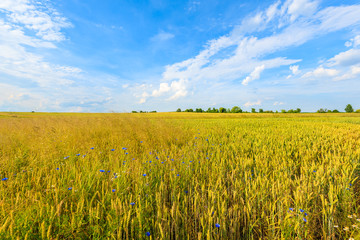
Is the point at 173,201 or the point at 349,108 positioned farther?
the point at 349,108

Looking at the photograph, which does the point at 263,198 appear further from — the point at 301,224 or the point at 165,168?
the point at 165,168

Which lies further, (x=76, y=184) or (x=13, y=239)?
(x=76, y=184)

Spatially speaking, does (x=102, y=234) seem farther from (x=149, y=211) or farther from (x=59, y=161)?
(x=59, y=161)

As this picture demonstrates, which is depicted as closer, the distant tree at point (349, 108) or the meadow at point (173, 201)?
the meadow at point (173, 201)

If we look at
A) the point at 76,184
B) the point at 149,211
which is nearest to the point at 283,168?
the point at 149,211

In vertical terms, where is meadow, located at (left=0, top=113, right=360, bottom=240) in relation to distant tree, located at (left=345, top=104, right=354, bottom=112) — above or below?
below

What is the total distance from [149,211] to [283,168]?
255 cm

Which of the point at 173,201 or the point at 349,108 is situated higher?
the point at 349,108

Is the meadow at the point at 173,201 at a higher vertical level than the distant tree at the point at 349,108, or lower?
lower

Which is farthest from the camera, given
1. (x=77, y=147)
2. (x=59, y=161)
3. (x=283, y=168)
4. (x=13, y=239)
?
(x=77, y=147)

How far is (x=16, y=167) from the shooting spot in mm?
3014

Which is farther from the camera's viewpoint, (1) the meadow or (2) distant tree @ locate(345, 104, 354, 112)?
(2) distant tree @ locate(345, 104, 354, 112)

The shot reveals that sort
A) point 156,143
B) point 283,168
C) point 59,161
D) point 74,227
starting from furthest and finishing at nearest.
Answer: point 156,143
point 59,161
point 283,168
point 74,227

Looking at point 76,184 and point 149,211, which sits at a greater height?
point 76,184
